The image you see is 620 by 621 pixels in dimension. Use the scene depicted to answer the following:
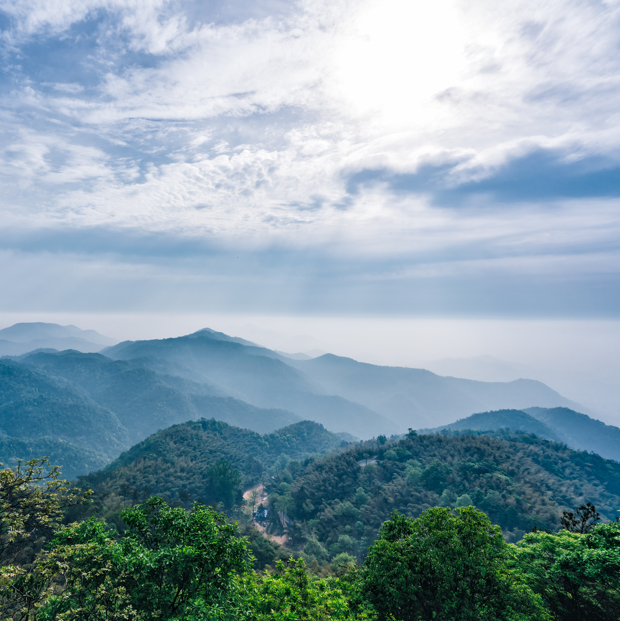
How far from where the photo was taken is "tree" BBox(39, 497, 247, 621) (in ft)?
37.0

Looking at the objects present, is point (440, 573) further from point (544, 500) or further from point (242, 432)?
point (242, 432)

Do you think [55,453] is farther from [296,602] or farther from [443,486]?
[296,602]

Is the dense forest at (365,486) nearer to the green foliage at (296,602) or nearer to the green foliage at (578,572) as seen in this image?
the green foliage at (578,572)

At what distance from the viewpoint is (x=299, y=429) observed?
18488 centimetres

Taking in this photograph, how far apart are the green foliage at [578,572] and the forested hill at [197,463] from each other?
239ft

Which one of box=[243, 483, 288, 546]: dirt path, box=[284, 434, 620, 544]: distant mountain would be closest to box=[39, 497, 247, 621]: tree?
box=[284, 434, 620, 544]: distant mountain

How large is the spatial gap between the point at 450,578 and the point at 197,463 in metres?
106

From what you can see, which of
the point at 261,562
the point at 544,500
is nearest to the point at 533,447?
the point at 544,500

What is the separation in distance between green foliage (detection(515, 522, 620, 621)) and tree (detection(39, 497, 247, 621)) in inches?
680

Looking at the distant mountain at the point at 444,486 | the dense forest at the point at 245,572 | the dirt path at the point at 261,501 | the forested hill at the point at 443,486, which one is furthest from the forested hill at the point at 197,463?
the dense forest at the point at 245,572

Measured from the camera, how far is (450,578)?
1688 cm

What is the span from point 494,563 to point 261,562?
49245mm

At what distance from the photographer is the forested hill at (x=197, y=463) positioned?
84.9 m

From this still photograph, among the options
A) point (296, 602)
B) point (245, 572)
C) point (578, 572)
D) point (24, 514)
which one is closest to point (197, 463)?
point (245, 572)
